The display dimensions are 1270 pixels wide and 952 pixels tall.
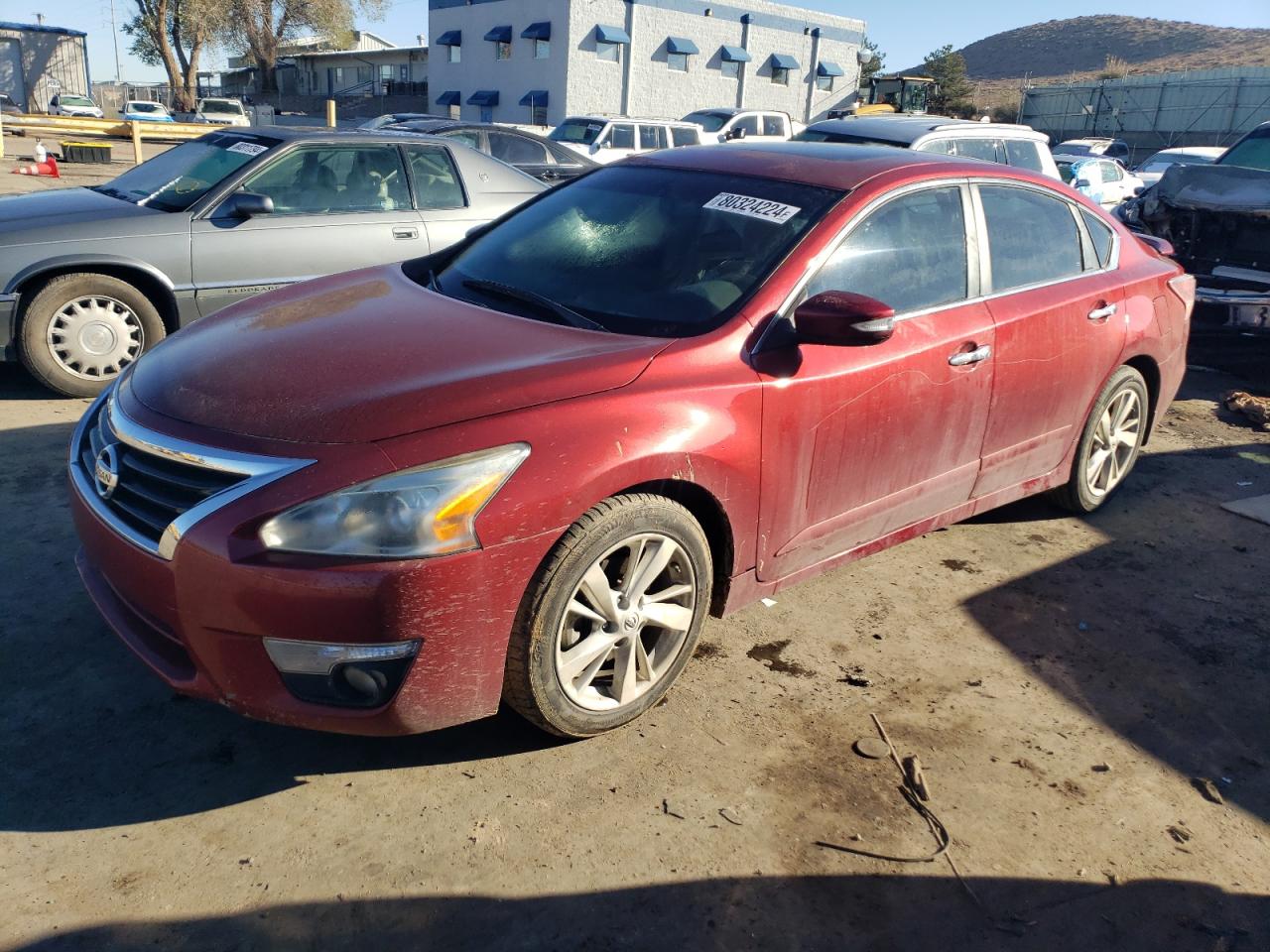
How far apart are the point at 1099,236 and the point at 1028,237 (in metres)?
0.67

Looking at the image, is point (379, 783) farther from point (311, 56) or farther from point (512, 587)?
point (311, 56)

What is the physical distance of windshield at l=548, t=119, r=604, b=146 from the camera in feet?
62.3

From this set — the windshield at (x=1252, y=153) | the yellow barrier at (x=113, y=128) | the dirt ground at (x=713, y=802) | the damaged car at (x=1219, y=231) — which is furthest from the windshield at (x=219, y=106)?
the dirt ground at (x=713, y=802)

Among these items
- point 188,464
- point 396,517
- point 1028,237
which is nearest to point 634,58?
point 1028,237

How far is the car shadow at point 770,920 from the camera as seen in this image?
222cm

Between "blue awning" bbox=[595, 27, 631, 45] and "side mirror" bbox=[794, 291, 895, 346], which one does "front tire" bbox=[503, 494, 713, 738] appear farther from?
"blue awning" bbox=[595, 27, 631, 45]

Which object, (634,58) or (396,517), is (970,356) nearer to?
(396,517)

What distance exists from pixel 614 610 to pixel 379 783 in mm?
806

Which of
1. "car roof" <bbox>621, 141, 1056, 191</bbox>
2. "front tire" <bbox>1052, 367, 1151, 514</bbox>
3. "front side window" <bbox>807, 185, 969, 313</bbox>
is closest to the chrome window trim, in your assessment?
"front side window" <bbox>807, 185, 969, 313</bbox>

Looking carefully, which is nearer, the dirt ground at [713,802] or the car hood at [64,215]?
the dirt ground at [713,802]

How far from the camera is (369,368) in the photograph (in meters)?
2.78

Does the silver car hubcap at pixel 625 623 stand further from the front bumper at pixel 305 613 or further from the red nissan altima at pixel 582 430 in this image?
the front bumper at pixel 305 613

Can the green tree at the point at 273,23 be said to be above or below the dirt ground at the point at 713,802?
above

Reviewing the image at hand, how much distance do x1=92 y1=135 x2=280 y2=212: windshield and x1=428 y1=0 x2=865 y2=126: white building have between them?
34142 mm
